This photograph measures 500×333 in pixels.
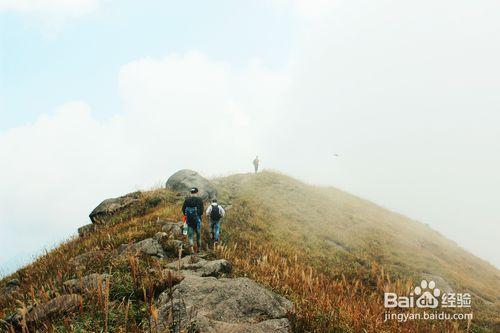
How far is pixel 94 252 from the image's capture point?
11.7 m

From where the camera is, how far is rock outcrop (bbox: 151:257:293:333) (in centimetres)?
546

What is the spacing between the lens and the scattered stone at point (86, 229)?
62.5ft

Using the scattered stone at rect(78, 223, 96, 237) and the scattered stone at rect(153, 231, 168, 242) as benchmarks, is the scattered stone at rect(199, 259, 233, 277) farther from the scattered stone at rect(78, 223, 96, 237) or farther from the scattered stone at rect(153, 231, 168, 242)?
the scattered stone at rect(78, 223, 96, 237)

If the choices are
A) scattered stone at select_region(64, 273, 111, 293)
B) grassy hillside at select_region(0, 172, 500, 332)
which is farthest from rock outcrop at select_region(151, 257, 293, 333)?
scattered stone at select_region(64, 273, 111, 293)

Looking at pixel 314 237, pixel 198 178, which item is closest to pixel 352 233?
pixel 314 237

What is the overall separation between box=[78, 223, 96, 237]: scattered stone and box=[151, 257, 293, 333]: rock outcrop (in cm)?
1371

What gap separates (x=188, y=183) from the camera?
1012 inches

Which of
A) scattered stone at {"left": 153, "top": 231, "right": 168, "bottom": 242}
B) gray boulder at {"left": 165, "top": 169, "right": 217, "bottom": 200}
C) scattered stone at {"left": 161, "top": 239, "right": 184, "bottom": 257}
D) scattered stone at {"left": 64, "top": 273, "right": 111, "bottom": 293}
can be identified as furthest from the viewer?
gray boulder at {"left": 165, "top": 169, "right": 217, "bottom": 200}

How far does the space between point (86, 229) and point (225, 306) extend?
1600 centimetres

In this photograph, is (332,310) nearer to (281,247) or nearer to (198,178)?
(281,247)

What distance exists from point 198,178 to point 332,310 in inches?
A: 832

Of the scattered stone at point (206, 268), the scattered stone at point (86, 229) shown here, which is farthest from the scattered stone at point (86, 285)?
the scattered stone at point (86, 229)

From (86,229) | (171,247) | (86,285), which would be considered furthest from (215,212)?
(86,229)

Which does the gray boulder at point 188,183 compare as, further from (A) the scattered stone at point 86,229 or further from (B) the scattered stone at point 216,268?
(B) the scattered stone at point 216,268
